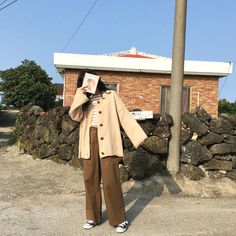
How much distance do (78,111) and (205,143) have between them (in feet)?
9.88

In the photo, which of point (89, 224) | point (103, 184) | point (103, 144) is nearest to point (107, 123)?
point (103, 144)

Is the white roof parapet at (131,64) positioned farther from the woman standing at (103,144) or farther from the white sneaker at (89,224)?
the white sneaker at (89,224)

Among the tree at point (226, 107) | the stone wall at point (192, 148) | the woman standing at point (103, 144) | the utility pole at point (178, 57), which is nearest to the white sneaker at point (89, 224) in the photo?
the woman standing at point (103, 144)

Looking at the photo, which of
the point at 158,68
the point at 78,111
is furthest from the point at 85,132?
the point at 158,68

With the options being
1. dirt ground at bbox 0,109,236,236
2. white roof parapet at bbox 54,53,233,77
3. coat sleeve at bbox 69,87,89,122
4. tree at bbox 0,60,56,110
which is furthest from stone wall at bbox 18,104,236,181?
tree at bbox 0,60,56,110

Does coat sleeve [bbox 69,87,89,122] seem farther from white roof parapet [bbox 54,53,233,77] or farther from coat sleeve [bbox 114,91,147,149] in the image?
white roof parapet [bbox 54,53,233,77]

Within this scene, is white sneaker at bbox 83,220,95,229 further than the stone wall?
No

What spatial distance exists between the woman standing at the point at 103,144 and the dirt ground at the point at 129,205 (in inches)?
9.6

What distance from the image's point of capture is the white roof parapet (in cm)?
1520

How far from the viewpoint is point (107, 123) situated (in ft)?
16.8

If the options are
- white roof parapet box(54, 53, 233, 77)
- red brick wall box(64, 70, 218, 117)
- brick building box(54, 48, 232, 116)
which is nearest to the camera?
white roof parapet box(54, 53, 233, 77)

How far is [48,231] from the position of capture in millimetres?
5023


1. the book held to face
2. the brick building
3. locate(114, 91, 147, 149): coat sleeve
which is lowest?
locate(114, 91, 147, 149): coat sleeve

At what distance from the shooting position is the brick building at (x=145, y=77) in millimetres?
15359
